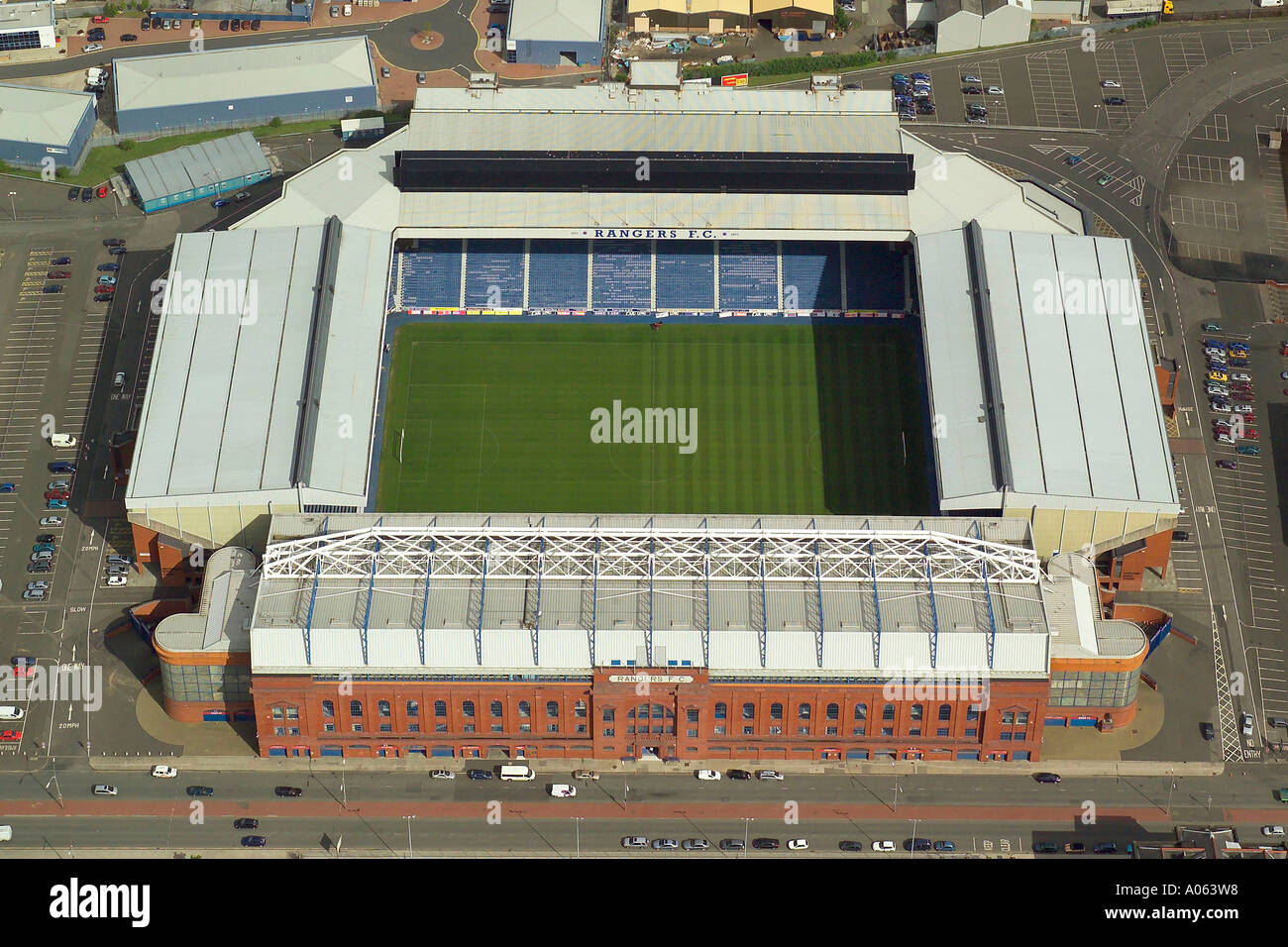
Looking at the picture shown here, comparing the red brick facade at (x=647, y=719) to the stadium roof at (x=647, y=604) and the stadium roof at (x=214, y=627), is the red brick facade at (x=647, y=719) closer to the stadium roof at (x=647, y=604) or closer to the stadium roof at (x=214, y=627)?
the stadium roof at (x=647, y=604)

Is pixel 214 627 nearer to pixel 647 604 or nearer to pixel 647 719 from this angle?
pixel 647 604

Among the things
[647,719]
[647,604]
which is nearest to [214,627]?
[647,604]

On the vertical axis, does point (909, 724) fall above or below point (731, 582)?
below

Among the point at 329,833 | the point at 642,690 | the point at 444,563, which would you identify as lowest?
the point at 329,833

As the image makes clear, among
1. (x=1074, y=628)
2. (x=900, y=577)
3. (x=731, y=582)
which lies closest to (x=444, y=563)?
(x=731, y=582)

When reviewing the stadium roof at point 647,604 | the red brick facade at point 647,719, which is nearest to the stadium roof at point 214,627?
the stadium roof at point 647,604

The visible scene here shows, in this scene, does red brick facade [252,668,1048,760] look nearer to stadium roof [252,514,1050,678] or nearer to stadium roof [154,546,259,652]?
stadium roof [252,514,1050,678]

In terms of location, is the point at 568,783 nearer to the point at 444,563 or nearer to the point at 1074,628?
the point at 444,563
